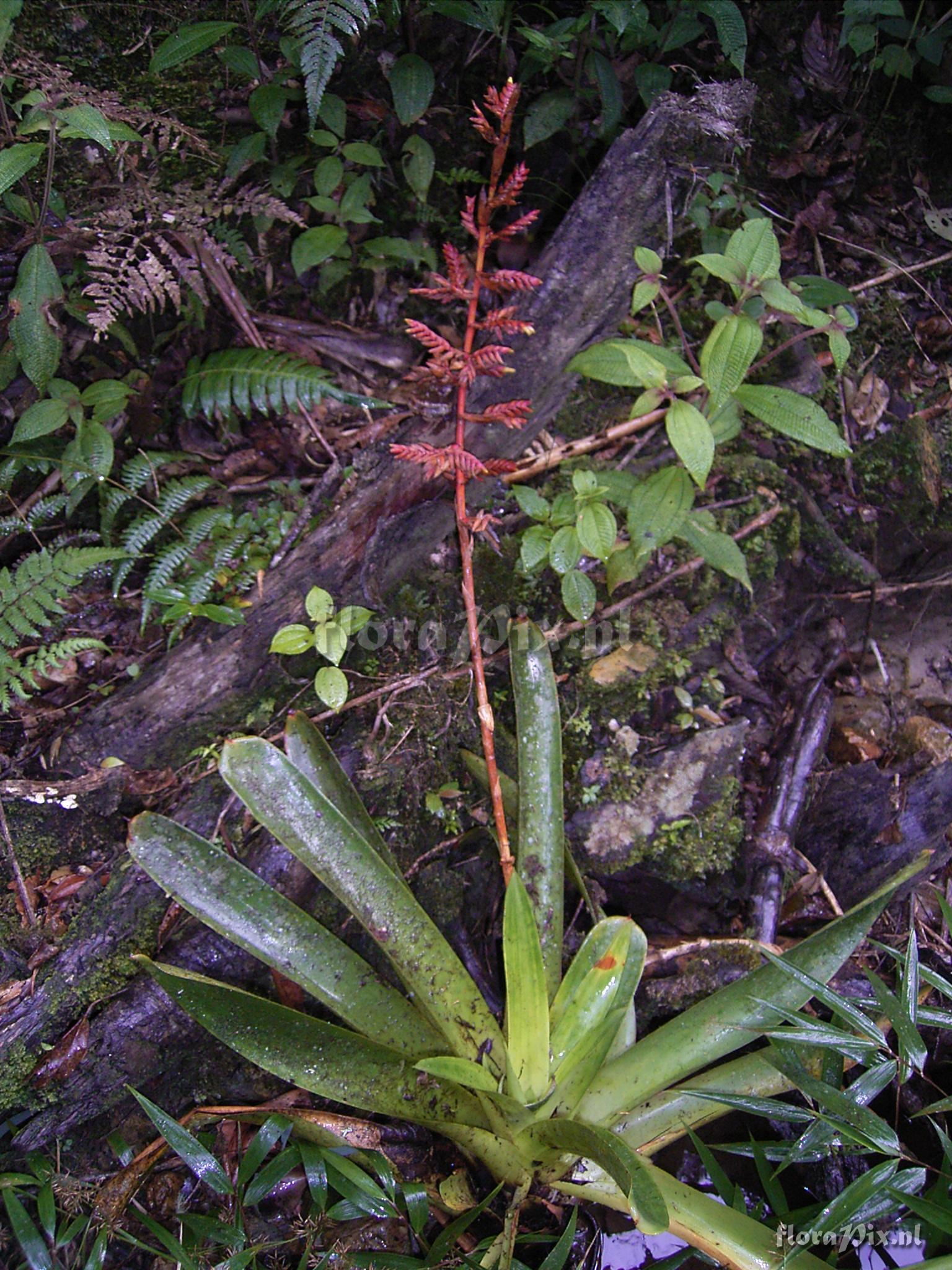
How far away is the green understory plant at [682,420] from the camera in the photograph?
1.65 meters

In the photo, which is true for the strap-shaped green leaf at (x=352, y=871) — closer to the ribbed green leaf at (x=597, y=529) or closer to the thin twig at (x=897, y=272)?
the ribbed green leaf at (x=597, y=529)

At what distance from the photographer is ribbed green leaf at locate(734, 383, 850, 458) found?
1753 mm

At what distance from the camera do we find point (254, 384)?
2055 mm

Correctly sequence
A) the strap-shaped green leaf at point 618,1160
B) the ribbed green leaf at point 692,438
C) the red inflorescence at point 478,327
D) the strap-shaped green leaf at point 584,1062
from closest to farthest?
the strap-shaped green leaf at point 618,1160 < the strap-shaped green leaf at point 584,1062 < the red inflorescence at point 478,327 < the ribbed green leaf at point 692,438

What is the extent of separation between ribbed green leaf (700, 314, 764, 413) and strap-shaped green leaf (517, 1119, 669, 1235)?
1.47m

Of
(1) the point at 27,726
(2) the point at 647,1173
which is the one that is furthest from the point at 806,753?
(1) the point at 27,726

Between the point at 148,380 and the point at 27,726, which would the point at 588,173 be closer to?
the point at 148,380

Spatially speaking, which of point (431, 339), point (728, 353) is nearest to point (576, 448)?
point (728, 353)

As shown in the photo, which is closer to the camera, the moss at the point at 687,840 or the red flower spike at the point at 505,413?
the red flower spike at the point at 505,413

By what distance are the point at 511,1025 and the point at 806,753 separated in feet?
3.72

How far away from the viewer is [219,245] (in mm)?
2070

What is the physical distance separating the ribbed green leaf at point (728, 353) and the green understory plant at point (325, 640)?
101 cm

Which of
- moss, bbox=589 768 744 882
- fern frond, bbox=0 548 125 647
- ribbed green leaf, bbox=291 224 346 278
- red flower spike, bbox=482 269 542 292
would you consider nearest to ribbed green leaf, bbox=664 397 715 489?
red flower spike, bbox=482 269 542 292

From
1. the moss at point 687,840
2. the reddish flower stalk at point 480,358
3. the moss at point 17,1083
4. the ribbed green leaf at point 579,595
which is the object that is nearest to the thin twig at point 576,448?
the ribbed green leaf at point 579,595
